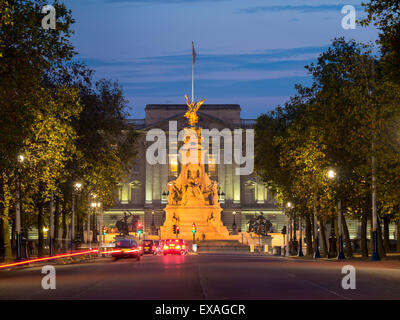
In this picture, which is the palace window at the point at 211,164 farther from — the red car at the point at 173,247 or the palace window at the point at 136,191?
the red car at the point at 173,247

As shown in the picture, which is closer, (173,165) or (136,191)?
(173,165)

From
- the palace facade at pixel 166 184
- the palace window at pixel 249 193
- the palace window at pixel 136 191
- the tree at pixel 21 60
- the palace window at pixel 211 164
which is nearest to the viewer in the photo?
the tree at pixel 21 60

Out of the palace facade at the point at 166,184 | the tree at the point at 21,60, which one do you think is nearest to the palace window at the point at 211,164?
the palace facade at the point at 166,184

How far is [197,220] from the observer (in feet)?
351

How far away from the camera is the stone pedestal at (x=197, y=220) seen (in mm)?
106438

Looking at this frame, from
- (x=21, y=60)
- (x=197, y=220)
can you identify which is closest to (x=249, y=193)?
(x=197, y=220)

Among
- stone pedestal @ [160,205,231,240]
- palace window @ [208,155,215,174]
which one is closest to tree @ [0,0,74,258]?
stone pedestal @ [160,205,231,240]

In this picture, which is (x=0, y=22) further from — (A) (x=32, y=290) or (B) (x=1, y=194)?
(B) (x=1, y=194)

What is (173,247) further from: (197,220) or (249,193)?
(249,193)

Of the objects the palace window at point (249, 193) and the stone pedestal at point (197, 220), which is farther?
the palace window at point (249, 193)

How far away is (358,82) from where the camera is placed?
5134cm

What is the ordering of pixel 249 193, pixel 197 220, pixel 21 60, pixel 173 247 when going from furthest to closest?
pixel 249 193 < pixel 197 220 < pixel 173 247 < pixel 21 60

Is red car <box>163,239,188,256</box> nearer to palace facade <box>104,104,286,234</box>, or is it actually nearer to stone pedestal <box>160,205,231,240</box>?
stone pedestal <box>160,205,231,240</box>
